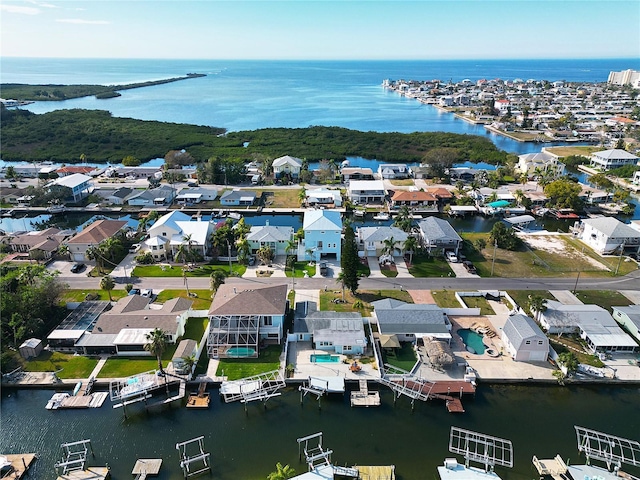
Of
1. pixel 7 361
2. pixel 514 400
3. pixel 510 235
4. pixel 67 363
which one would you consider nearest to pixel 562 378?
pixel 514 400

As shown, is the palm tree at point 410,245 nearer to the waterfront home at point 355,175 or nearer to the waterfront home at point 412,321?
the waterfront home at point 412,321

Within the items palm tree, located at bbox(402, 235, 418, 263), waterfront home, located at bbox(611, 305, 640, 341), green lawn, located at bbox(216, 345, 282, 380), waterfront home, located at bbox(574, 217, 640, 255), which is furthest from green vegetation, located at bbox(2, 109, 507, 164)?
green lawn, located at bbox(216, 345, 282, 380)

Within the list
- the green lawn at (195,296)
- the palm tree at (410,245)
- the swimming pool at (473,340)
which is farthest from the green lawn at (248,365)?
the palm tree at (410,245)

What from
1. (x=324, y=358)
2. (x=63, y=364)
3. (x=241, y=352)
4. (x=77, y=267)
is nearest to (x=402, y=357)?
(x=324, y=358)

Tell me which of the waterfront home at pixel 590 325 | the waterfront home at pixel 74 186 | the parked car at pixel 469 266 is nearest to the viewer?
the waterfront home at pixel 590 325

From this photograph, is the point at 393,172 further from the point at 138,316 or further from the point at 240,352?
the point at 138,316
